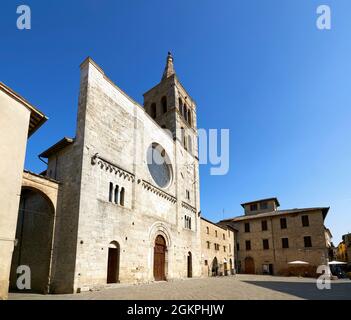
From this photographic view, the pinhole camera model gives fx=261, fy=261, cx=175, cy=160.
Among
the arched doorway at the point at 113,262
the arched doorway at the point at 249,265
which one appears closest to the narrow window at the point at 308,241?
the arched doorway at the point at 249,265

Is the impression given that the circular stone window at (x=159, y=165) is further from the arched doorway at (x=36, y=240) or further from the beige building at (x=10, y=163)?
the beige building at (x=10, y=163)

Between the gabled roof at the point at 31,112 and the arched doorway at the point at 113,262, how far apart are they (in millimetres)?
7605

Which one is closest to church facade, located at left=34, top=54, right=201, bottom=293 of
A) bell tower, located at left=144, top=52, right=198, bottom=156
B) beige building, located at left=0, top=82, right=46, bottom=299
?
bell tower, located at left=144, top=52, right=198, bottom=156

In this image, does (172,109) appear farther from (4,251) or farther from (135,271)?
(4,251)

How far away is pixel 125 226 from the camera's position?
16.0 m

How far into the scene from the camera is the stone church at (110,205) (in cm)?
1316

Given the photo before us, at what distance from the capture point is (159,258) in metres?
19.4

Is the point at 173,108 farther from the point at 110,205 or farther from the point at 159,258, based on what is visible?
the point at 159,258

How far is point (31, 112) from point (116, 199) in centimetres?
751

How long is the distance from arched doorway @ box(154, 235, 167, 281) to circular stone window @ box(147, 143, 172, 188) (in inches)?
180
